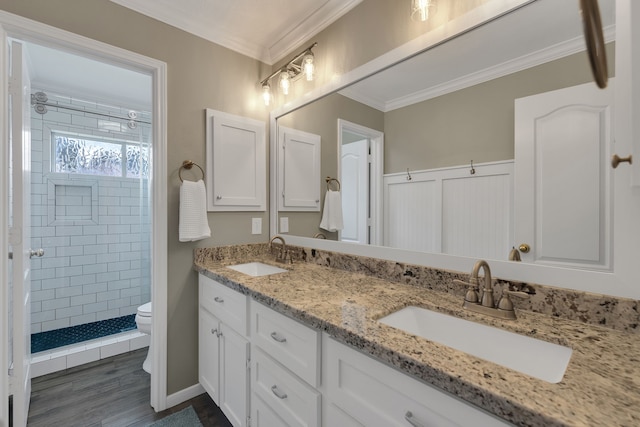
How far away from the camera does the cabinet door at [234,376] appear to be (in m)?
1.32

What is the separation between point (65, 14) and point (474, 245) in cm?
224

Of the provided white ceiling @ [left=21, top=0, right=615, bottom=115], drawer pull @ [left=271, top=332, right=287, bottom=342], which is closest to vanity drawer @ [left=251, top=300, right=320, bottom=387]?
drawer pull @ [left=271, top=332, right=287, bottom=342]

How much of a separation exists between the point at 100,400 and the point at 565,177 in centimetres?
269

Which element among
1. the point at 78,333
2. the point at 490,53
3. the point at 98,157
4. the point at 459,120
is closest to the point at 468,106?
the point at 459,120

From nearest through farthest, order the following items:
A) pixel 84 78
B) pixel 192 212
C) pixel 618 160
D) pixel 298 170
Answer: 1. pixel 618 160
2. pixel 192 212
3. pixel 298 170
4. pixel 84 78

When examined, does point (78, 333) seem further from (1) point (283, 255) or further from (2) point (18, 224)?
(1) point (283, 255)

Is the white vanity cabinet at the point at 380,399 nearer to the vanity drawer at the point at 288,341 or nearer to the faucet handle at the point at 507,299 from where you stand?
the vanity drawer at the point at 288,341

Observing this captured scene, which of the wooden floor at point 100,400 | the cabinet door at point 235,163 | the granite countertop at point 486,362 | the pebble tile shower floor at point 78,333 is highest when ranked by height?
the cabinet door at point 235,163

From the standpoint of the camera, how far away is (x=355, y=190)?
1.62 m

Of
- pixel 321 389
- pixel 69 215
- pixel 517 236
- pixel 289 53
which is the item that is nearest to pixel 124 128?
pixel 69 215

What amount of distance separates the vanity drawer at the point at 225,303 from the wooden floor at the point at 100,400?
0.63 m

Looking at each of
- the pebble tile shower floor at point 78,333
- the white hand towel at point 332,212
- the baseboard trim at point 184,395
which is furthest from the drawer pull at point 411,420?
the pebble tile shower floor at point 78,333

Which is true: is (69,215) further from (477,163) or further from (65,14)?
(477,163)

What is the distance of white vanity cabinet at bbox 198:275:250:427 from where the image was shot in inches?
52.6
